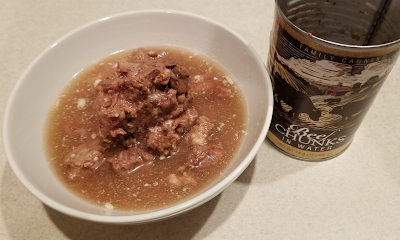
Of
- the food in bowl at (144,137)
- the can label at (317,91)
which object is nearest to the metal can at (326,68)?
the can label at (317,91)

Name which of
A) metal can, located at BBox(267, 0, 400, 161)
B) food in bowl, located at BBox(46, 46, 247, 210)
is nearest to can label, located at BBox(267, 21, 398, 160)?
metal can, located at BBox(267, 0, 400, 161)

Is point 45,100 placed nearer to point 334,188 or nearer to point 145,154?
point 145,154

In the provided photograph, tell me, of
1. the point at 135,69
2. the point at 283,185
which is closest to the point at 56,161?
the point at 135,69

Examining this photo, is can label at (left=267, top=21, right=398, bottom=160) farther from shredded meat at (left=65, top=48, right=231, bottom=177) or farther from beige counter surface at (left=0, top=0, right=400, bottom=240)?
shredded meat at (left=65, top=48, right=231, bottom=177)

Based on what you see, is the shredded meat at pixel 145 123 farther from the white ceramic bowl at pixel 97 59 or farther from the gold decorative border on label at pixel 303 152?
the gold decorative border on label at pixel 303 152

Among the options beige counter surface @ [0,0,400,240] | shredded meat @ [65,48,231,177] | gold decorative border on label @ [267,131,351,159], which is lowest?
beige counter surface @ [0,0,400,240]

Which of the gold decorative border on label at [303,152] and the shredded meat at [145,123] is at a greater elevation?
the shredded meat at [145,123]
